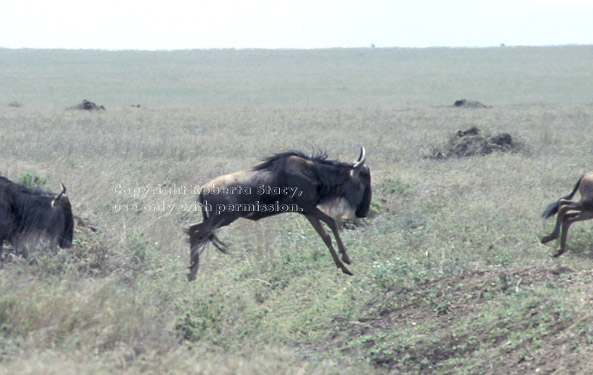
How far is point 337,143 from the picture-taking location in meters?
22.8

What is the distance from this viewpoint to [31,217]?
7031mm

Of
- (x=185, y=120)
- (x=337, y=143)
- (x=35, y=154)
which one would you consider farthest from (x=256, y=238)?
(x=185, y=120)

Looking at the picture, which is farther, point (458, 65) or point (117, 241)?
point (458, 65)

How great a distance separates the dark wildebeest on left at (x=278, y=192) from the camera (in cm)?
802

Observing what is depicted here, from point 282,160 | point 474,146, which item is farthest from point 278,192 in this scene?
point 474,146

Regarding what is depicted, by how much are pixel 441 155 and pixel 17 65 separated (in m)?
82.3

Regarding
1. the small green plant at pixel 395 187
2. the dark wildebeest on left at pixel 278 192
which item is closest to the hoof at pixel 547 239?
the dark wildebeest on left at pixel 278 192

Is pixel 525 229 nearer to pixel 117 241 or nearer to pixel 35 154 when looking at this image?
pixel 117 241

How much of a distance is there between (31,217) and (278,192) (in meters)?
2.45

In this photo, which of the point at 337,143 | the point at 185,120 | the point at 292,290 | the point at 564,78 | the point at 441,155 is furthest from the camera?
the point at 564,78

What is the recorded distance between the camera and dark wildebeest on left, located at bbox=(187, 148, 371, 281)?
8023 millimetres

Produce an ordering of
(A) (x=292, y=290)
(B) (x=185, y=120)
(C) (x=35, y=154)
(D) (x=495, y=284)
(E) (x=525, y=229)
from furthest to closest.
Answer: (B) (x=185, y=120) → (C) (x=35, y=154) → (E) (x=525, y=229) → (A) (x=292, y=290) → (D) (x=495, y=284)


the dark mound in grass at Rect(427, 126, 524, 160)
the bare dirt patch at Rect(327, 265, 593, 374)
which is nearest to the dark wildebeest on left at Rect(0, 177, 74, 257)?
the bare dirt patch at Rect(327, 265, 593, 374)

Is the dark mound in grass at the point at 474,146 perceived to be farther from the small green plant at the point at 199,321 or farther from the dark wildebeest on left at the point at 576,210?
the small green plant at the point at 199,321
